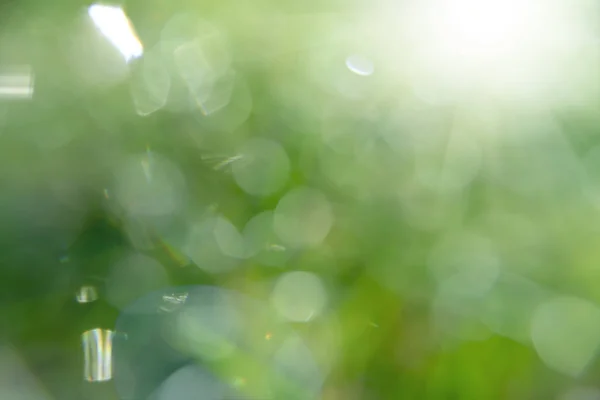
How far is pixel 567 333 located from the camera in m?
0.55

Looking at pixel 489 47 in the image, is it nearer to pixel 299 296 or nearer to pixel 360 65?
pixel 360 65

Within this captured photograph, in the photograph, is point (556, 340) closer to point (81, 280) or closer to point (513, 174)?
point (513, 174)

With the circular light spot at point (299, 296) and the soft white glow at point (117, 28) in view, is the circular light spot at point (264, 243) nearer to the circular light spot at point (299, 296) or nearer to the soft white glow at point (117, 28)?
the circular light spot at point (299, 296)

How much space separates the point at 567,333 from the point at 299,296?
295 millimetres

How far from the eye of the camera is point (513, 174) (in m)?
0.60

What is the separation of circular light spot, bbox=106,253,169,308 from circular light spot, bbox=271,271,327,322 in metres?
0.13

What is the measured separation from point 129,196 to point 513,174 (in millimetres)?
451

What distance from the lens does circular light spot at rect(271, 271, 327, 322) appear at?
1.83 feet

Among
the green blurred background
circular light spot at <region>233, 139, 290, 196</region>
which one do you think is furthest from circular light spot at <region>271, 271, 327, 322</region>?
circular light spot at <region>233, 139, 290, 196</region>

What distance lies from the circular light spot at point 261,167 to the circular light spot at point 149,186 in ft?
0.23

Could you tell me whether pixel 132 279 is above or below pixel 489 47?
below

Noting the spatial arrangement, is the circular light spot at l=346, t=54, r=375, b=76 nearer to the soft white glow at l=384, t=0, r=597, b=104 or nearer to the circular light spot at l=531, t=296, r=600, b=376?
the soft white glow at l=384, t=0, r=597, b=104

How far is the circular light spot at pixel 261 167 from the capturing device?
593 millimetres

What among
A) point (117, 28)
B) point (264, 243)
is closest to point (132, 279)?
point (264, 243)
